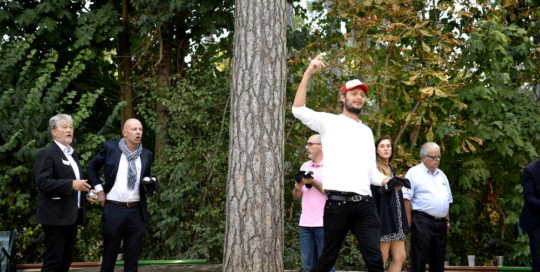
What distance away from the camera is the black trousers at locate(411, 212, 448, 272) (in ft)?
22.4

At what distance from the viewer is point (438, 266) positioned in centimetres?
697

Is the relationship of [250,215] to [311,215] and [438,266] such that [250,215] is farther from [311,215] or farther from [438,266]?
[438,266]

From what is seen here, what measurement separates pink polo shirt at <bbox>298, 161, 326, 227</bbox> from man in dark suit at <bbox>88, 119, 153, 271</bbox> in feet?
5.14

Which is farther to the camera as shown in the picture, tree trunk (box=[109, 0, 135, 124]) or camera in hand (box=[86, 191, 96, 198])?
tree trunk (box=[109, 0, 135, 124])

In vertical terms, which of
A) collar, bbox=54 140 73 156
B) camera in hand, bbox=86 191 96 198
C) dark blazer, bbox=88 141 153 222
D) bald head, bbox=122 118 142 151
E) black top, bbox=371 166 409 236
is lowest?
black top, bbox=371 166 409 236

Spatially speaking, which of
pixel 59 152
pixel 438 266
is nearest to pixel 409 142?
pixel 438 266

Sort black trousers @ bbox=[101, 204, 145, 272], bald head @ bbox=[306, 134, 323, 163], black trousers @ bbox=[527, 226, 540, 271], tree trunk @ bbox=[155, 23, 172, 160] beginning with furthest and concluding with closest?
tree trunk @ bbox=[155, 23, 172, 160]
bald head @ bbox=[306, 134, 323, 163]
black trousers @ bbox=[101, 204, 145, 272]
black trousers @ bbox=[527, 226, 540, 271]

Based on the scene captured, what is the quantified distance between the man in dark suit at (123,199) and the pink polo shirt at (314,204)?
157 centimetres

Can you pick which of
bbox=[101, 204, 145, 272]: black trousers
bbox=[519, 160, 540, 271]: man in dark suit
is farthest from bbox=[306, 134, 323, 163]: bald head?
bbox=[519, 160, 540, 271]: man in dark suit

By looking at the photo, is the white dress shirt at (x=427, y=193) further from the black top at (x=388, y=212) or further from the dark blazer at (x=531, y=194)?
the dark blazer at (x=531, y=194)

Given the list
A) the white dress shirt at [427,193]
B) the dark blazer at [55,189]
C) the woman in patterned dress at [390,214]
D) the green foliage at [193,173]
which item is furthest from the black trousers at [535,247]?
the green foliage at [193,173]

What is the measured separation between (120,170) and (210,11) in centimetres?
450

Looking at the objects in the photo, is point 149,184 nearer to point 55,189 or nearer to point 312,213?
point 55,189

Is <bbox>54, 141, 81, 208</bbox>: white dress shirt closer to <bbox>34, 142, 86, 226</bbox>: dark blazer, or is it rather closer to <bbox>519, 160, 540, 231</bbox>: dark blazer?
<bbox>34, 142, 86, 226</bbox>: dark blazer
